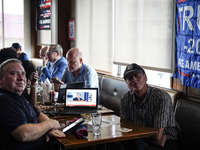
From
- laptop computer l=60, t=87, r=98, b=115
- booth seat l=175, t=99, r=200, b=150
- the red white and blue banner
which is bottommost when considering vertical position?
booth seat l=175, t=99, r=200, b=150

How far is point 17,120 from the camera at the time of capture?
1.87 meters

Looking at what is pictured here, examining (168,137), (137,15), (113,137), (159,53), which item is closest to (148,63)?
(159,53)

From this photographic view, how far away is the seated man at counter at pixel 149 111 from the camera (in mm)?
2357

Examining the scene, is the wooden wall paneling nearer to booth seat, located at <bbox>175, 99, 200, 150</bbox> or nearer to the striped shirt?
the striped shirt

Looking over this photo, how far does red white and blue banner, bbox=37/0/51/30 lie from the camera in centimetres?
666

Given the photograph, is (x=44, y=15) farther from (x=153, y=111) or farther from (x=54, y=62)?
(x=153, y=111)

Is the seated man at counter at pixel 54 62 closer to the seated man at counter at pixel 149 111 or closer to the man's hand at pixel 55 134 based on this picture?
the seated man at counter at pixel 149 111

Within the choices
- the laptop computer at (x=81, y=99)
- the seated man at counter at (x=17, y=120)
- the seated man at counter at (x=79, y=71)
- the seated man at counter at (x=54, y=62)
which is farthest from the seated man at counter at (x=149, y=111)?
the seated man at counter at (x=54, y=62)

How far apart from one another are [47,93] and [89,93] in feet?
1.90

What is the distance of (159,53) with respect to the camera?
3363 millimetres

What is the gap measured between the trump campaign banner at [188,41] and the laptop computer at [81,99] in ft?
3.22

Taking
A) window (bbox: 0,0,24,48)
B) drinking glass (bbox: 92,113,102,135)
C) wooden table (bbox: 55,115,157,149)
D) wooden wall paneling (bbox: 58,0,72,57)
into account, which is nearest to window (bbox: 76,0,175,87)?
wooden wall paneling (bbox: 58,0,72,57)

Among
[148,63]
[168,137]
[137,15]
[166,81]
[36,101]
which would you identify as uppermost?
[137,15]

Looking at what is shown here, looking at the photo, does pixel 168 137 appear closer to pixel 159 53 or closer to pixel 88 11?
pixel 159 53
